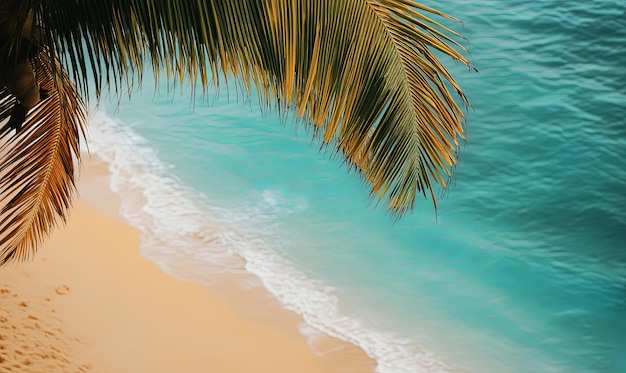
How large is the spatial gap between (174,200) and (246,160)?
1.61m

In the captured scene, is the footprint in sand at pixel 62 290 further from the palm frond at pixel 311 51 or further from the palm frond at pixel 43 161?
the palm frond at pixel 311 51

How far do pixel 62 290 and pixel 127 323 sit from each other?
0.61m

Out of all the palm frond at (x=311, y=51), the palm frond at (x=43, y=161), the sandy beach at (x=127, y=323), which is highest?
the palm frond at (x=311, y=51)

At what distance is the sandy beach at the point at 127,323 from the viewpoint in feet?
18.1

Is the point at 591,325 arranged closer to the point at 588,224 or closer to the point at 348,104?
the point at 588,224

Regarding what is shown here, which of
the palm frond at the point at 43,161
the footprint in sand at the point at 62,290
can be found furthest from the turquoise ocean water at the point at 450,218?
the palm frond at the point at 43,161

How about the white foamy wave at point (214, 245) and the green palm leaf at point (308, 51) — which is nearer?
the green palm leaf at point (308, 51)

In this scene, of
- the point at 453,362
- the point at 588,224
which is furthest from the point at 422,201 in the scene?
the point at 453,362

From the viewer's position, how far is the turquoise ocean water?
22.9 feet

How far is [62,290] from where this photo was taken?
20.2ft

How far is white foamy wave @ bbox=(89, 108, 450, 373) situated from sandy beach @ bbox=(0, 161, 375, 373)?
20 cm

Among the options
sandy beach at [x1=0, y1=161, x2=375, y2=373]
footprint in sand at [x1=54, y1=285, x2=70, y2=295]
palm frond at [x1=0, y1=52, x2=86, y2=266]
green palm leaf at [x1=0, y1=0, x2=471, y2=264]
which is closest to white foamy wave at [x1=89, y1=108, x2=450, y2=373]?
sandy beach at [x1=0, y1=161, x2=375, y2=373]

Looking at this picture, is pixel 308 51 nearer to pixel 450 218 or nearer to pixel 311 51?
pixel 311 51

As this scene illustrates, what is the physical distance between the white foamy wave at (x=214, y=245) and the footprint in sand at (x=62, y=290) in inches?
38.1
